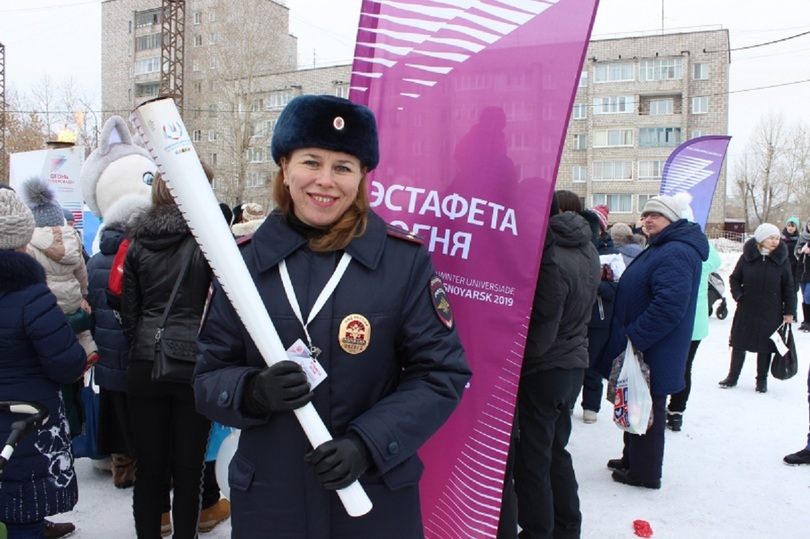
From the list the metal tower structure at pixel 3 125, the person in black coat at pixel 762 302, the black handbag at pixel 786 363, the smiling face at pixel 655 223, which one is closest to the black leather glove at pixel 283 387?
the smiling face at pixel 655 223

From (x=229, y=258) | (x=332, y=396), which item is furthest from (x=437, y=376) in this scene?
(x=229, y=258)

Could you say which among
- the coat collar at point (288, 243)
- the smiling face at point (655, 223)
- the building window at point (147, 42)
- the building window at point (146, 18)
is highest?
the building window at point (146, 18)

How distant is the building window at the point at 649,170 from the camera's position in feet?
155

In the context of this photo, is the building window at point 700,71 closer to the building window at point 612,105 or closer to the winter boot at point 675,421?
the building window at point 612,105

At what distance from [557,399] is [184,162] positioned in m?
2.31

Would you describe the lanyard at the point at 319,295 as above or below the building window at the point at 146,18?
below

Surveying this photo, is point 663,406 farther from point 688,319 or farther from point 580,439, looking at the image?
point 580,439

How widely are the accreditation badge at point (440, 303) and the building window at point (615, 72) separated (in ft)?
163

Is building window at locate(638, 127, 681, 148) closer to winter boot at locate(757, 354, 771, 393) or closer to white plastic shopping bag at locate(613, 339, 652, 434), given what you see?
winter boot at locate(757, 354, 771, 393)

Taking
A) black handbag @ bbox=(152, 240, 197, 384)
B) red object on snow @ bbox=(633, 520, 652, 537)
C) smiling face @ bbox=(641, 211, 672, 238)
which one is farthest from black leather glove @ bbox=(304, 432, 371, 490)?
smiling face @ bbox=(641, 211, 672, 238)

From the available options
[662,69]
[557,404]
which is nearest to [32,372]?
[557,404]

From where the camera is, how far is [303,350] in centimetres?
174

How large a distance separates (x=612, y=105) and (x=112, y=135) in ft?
157

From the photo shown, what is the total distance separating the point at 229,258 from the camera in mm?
1695
